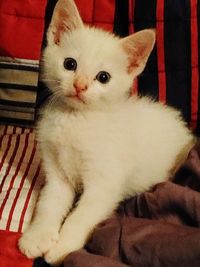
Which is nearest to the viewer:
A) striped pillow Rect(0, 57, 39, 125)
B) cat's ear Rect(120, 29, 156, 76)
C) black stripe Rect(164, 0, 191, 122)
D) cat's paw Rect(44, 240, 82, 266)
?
cat's paw Rect(44, 240, 82, 266)

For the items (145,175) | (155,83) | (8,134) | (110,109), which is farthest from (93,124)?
(8,134)

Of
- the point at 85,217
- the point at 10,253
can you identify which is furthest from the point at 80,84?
the point at 10,253

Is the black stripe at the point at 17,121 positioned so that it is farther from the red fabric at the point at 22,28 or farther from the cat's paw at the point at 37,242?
the cat's paw at the point at 37,242

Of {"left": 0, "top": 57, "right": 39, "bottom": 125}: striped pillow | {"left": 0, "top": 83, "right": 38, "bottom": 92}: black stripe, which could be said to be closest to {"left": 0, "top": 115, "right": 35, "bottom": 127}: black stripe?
{"left": 0, "top": 57, "right": 39, "bottom": 125}: striped pillow

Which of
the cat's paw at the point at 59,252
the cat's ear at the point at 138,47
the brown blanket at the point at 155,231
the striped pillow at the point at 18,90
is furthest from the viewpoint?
the striped pillow at the point at 18,90

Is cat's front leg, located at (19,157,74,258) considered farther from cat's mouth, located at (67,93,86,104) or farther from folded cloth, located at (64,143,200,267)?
cat's mouth, located at (67,93,86,104)

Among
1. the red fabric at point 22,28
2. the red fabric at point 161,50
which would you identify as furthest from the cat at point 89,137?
the red fabric at point 22,28

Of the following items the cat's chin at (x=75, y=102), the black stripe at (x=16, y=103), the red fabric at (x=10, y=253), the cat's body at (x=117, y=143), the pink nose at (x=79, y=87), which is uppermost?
the black stripe at (x=16, y=103)
